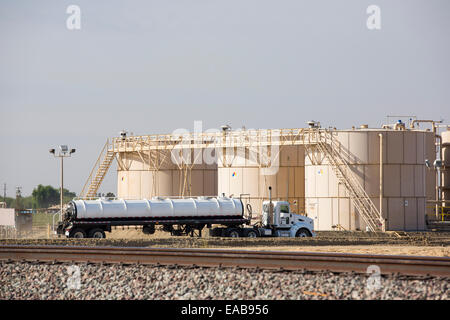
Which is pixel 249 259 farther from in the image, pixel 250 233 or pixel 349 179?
pixel 349 179

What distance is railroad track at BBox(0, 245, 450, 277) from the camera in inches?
884

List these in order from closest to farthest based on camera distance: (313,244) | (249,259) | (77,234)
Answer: (249,259)
(313,244)
(77,234)

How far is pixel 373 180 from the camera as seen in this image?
2055 inches

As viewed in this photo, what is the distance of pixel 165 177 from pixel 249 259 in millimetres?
40181

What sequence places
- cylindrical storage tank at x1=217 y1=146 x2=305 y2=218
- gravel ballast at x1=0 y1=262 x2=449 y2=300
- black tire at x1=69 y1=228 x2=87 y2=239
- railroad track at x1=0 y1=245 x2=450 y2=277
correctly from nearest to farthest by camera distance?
gravel ballast at x1=0 y1=262 x2=449 y2=300 < railroad track at x1=0 y1=245 x2=450 y2=277 < black tire at x1=69 y1=228 x2=87 y2=239 < cylindrical storage tank at x1=217 y1=146 x2=305 y2=218

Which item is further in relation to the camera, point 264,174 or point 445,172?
point 445,172

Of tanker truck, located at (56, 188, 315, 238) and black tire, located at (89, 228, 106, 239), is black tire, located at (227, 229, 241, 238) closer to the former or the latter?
tanker truck, located at (56, 188, 315, 238)

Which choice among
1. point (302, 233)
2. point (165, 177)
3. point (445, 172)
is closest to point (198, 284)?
point (302, 233)

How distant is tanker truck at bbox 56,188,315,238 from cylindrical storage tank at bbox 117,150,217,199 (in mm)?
19989

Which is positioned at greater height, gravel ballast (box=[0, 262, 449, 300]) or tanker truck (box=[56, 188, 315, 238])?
tanker truck (box=[56, 188, 315, 238])

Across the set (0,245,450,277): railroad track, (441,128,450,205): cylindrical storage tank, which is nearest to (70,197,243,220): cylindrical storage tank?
(0,245,450,277): railroad track

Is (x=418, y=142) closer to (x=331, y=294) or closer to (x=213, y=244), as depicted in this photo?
(x=213, y=244)

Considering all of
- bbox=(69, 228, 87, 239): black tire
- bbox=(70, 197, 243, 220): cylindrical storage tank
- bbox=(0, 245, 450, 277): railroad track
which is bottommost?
bbox=(69, 228, 87, 239): black tire

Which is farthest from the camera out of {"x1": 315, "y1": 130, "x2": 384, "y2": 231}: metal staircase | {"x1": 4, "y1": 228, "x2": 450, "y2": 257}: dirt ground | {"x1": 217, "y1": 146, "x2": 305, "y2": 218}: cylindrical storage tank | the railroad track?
{"x1": 217, "y1": 146, "x2": 305, "y2": 218}: cylindrical storage tank
